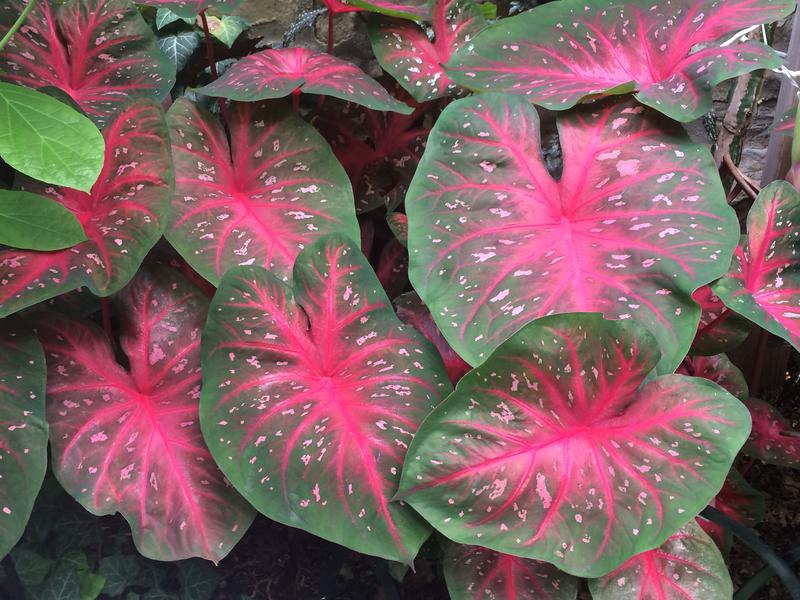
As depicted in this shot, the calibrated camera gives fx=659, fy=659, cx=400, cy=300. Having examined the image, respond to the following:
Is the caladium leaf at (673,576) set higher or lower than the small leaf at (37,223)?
lower

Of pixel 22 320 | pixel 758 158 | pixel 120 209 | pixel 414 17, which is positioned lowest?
pixel 758 158

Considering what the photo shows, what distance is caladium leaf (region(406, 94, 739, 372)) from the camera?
2.85 ft

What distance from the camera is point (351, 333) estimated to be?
0.96 m

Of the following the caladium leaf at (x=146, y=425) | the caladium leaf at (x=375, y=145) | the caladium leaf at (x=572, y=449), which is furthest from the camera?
the caladium leaf at (x=375, y=145)

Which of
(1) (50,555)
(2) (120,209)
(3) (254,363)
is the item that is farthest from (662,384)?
(1) (50,555)

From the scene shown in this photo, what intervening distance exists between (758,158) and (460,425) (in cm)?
137

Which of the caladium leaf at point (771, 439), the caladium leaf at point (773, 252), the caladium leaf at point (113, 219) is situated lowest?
the caladium leaf at point (771, 439)

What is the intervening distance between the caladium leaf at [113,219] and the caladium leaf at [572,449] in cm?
49

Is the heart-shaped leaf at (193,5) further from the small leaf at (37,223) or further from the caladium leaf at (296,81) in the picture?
the small leaf at (37,223)

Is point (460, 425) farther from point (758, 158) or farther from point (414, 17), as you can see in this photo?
point (758, 158)

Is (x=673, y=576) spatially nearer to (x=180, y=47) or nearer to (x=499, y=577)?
(x=499, y=577)

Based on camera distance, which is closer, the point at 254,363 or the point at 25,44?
the point at 254,363

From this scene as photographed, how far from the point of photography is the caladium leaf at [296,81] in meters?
1.07

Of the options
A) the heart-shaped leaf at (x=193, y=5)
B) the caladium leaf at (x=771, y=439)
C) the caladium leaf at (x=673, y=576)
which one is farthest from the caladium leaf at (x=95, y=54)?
the caladium leaf at (x=771, y=439)
